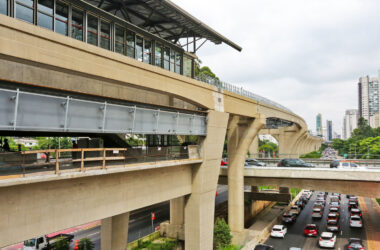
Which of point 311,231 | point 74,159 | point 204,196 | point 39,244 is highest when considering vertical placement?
point 74,159

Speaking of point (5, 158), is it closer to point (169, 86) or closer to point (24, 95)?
point (24, 95)

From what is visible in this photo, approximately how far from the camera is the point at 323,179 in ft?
95.5

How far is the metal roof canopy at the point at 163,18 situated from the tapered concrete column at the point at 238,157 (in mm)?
8250

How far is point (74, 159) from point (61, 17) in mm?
6420

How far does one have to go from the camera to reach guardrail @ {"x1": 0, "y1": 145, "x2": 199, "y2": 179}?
35.6 ft

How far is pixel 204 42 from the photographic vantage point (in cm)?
2434

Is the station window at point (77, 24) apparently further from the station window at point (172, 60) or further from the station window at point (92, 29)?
the station window at point (172, 60)

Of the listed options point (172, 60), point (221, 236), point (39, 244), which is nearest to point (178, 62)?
point (172, 60)

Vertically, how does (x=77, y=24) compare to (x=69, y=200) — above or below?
above

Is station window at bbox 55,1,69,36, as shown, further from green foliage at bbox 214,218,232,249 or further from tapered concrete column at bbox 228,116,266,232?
tapered concrete column at bbox 228,116,266,232

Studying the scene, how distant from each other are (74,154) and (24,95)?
4.48 meters

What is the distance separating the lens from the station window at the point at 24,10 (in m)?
11.7

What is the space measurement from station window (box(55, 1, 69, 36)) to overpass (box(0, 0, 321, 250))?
0.04 m

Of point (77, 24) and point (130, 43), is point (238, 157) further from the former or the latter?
point (77, 24)
